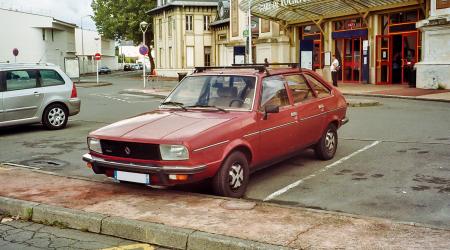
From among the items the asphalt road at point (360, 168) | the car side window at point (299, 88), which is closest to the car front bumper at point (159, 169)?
the asphalt road at point (360, 168)

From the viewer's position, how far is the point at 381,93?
22859 mm

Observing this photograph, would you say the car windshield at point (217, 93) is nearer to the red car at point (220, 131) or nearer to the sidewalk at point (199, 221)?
the red car at point (220, 131)

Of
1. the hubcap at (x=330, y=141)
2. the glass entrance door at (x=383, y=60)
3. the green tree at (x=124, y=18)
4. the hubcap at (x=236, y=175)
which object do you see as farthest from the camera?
the green tree at (x=124, y=18)

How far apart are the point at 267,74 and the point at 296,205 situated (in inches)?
79.6

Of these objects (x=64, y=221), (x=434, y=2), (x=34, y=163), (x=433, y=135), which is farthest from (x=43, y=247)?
(x=434, y=2)

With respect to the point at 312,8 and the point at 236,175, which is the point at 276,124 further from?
the point at 312,8

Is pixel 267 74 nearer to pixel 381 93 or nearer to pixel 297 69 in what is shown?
pixel 297 69

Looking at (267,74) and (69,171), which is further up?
(267,74)

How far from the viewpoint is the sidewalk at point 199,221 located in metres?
4.84

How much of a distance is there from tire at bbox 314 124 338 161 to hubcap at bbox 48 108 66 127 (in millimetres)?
7615

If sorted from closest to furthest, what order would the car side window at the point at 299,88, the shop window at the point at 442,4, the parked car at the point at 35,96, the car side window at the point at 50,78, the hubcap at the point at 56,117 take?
the car side window at the point at 299,88, the parked car at the point at 35,96, the car side window at the point at 50,78, the hubcap at the point at 56,117, the shop window at the point at 442,4

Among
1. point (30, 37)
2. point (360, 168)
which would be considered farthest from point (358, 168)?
point (30, 37)

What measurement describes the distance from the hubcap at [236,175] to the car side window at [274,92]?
38.4 inches

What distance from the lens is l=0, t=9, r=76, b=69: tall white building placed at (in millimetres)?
60500
